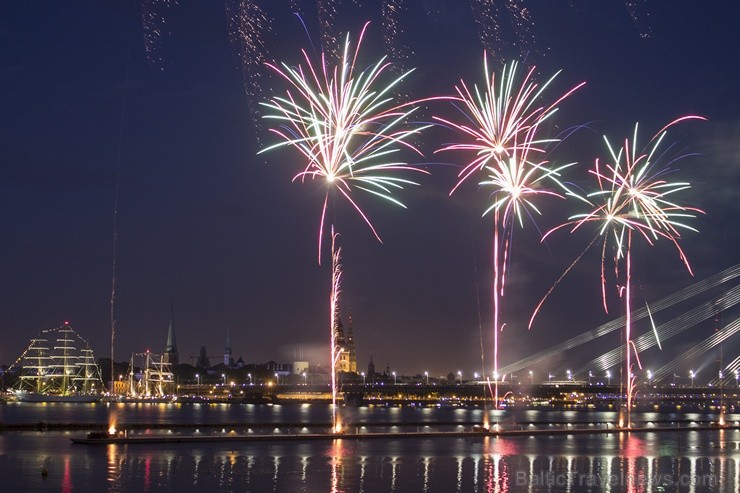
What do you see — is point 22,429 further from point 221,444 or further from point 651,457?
point 651,457

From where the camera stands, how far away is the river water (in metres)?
33.5

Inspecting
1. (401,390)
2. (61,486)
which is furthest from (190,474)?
(401,390)

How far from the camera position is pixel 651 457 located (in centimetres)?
4669

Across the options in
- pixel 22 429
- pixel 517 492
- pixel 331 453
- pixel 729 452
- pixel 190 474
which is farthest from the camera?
pixel 22 429

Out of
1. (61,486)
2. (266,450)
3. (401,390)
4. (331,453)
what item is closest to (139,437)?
(266,450)

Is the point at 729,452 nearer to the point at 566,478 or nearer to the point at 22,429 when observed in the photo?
the point at 566,478

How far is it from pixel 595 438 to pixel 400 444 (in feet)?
51.5

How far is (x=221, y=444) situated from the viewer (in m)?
51.4

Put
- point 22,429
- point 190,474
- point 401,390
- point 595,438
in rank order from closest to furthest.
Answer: point 190,474 < point 595,438 < point 22,429 < point 401,390

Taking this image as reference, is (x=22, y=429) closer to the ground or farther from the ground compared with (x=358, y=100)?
closer to the ground

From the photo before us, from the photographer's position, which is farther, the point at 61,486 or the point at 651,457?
the point at 651,457

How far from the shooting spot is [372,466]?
39906 millimetres

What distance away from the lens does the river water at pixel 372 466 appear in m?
33.5

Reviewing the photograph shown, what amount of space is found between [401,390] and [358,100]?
6418 inches
